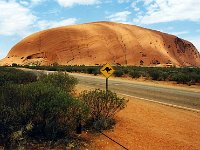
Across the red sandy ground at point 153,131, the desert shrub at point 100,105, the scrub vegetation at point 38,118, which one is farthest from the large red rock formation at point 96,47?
the scrub vegetation at point 38,118

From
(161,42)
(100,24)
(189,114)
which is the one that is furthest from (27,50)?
(189,114)

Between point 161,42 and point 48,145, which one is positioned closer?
point 48,145

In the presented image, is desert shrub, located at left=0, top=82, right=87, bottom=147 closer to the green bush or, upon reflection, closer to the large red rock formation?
the green bush

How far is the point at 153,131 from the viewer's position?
10641mm

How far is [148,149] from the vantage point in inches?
353

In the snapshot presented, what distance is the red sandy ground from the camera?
30.4ft

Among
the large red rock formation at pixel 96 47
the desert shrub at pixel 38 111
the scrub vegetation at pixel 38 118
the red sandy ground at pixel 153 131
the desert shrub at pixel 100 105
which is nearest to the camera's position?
the scrub vegetation at pixel 38 118

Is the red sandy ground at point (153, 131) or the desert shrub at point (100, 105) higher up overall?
the desert shrub at point (100, 105)

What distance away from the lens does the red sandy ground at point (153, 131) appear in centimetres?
926

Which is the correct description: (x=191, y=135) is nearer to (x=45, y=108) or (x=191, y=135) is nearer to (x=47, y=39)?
(x=45, y=108)

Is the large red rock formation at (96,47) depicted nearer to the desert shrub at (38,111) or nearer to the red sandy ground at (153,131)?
the red sandy ground at (153,131)

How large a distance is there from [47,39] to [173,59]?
4541cm

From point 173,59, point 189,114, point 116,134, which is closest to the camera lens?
point 116,134

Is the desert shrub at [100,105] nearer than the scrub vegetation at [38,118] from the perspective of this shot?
No
